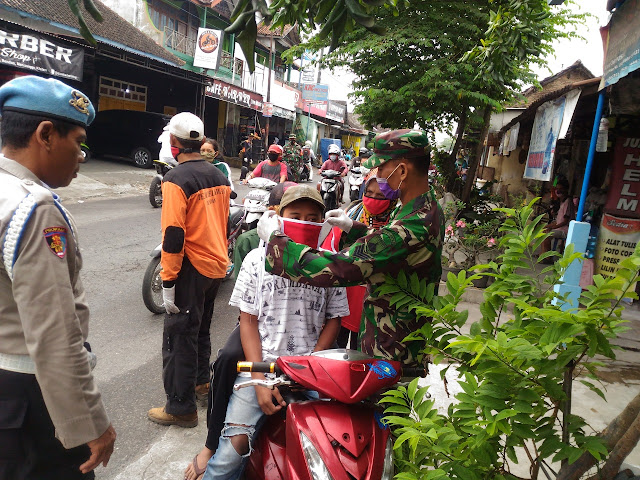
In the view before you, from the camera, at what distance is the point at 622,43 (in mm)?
4105

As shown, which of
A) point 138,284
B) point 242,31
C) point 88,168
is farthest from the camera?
point 88,168

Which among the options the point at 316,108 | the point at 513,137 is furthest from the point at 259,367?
the point at 316,108

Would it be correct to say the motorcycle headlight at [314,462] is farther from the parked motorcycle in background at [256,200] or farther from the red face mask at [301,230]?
the parked motorcycle in background at [256,200]

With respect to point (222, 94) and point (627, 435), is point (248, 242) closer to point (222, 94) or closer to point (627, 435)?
point (627, 435)

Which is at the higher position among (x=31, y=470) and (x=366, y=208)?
(x=366, y=208)

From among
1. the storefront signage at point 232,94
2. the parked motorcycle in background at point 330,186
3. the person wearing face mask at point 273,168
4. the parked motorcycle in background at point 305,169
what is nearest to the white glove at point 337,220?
the person wearing face mask at point 273,168

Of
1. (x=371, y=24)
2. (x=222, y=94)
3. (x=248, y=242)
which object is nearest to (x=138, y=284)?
(x=248, y=242)

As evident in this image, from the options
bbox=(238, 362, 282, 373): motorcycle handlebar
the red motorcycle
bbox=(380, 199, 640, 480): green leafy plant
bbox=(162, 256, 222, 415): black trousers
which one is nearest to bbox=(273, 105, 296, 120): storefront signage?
bbox=(162, 256, 222, 415): black trousers

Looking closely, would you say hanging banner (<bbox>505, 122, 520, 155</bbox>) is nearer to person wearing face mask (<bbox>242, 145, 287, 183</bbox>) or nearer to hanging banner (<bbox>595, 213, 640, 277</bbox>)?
hanging banner (<bbox>595, 213, 640, 277</bbox>)

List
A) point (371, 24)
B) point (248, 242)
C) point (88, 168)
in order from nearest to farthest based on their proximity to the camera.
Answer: point (371, 24)
point (248, 242)
point (88, 168)

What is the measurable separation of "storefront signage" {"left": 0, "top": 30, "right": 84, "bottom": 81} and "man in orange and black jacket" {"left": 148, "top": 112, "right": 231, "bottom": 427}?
33.4ft

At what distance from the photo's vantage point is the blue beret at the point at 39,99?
1.35 m

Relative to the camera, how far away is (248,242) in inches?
130

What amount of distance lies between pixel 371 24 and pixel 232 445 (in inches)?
67.3
